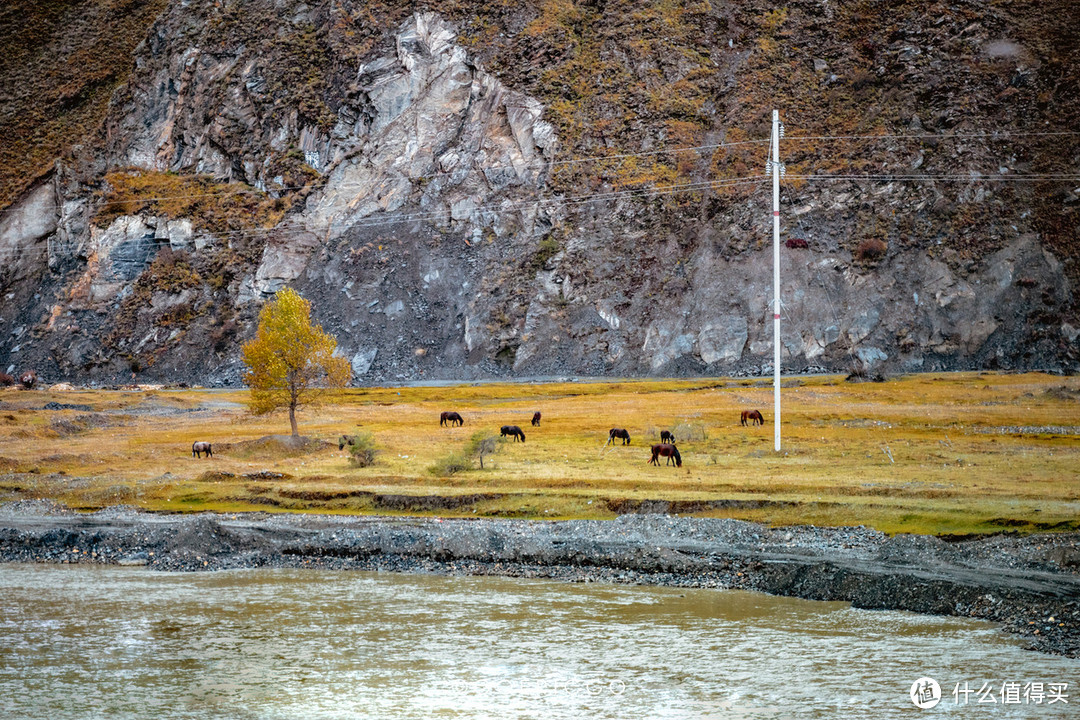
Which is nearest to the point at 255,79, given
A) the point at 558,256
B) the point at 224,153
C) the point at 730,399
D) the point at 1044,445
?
the point at 224,153

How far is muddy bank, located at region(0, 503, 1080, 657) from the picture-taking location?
85.6 ft

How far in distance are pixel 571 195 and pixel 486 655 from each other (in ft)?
319

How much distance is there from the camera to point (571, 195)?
117 metres

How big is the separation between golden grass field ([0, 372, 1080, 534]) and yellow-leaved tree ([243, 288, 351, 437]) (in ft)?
10.9

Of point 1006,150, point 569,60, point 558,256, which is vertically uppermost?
point 569,60

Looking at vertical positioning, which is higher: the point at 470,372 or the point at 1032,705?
the point at 470,372

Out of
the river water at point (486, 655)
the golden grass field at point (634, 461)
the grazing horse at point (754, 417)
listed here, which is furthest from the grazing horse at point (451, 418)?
the river water at point (486, 655)

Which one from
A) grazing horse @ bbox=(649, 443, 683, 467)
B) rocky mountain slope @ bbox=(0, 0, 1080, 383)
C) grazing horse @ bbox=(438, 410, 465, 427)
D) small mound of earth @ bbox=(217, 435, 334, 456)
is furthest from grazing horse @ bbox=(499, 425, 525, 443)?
rocky mountain slope @ bbox=(0, 0, 1080, 383)

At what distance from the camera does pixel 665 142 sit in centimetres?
11912

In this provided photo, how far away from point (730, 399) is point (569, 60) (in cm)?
6615

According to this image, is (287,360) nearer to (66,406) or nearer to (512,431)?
(512,431)

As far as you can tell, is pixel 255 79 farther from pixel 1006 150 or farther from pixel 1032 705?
pixel 1032 705

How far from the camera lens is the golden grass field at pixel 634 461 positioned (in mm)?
36500

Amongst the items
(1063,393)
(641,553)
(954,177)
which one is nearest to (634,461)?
(641,553)
